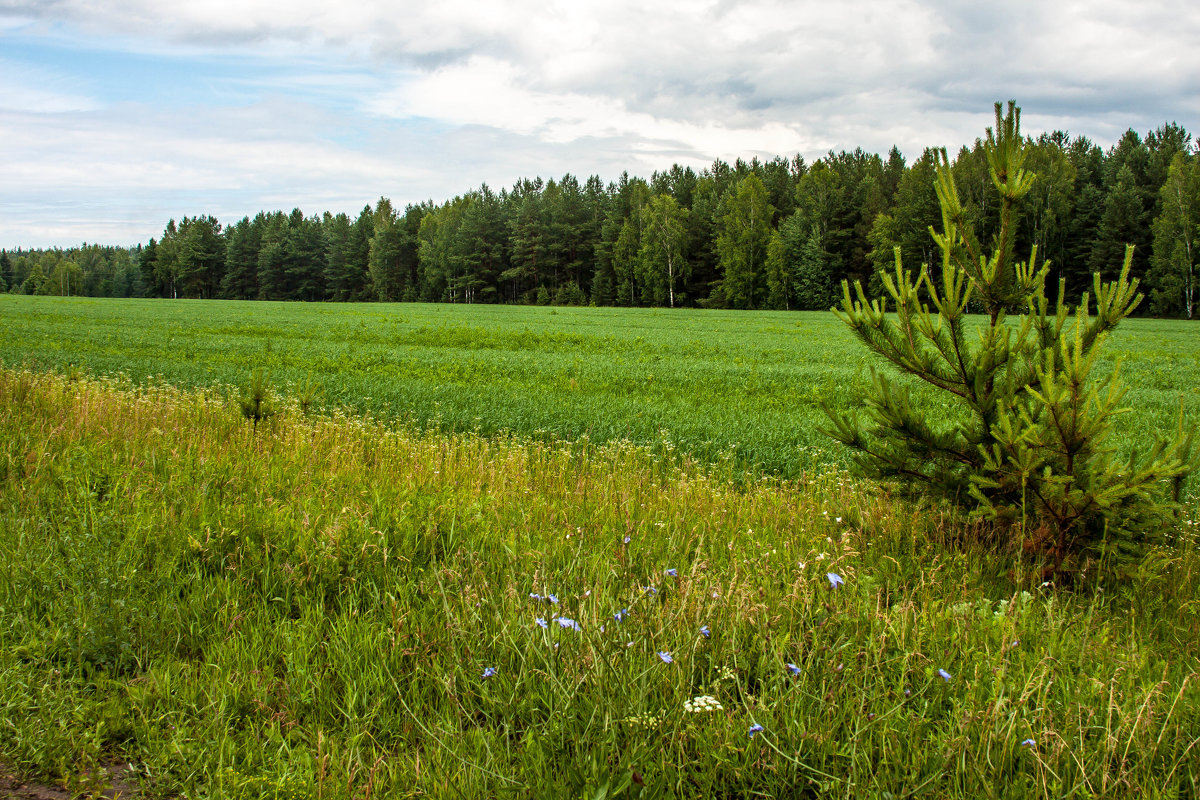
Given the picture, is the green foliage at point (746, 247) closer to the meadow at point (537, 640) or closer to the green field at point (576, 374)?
the green field at point (576, 374)

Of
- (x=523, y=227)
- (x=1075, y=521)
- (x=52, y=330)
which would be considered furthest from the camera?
(x=523, y=227)

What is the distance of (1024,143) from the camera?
4691mm

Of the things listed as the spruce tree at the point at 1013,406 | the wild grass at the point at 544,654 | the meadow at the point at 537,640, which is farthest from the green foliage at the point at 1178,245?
the meadow at the point at 537,640

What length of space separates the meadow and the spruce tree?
0.34 metres

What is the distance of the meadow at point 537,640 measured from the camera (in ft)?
7.87

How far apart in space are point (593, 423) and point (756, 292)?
65.1 m

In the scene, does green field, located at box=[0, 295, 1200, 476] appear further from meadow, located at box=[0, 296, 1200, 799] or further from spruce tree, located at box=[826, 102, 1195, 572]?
meadow, located at box=[0, 296, 1200, 799]

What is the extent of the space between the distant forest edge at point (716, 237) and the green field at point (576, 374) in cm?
3057

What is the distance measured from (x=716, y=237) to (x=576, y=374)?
6547cm

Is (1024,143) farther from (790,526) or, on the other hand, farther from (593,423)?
(593,423)

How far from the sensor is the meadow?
2398mm

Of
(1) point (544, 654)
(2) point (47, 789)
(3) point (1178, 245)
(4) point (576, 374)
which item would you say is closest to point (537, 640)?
(1) point (544, 654)

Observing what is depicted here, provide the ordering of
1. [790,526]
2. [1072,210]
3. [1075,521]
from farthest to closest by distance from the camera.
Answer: [1072,210]
[790,526]
[1075,521]

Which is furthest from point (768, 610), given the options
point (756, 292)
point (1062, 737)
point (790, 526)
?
point (756, 292)
